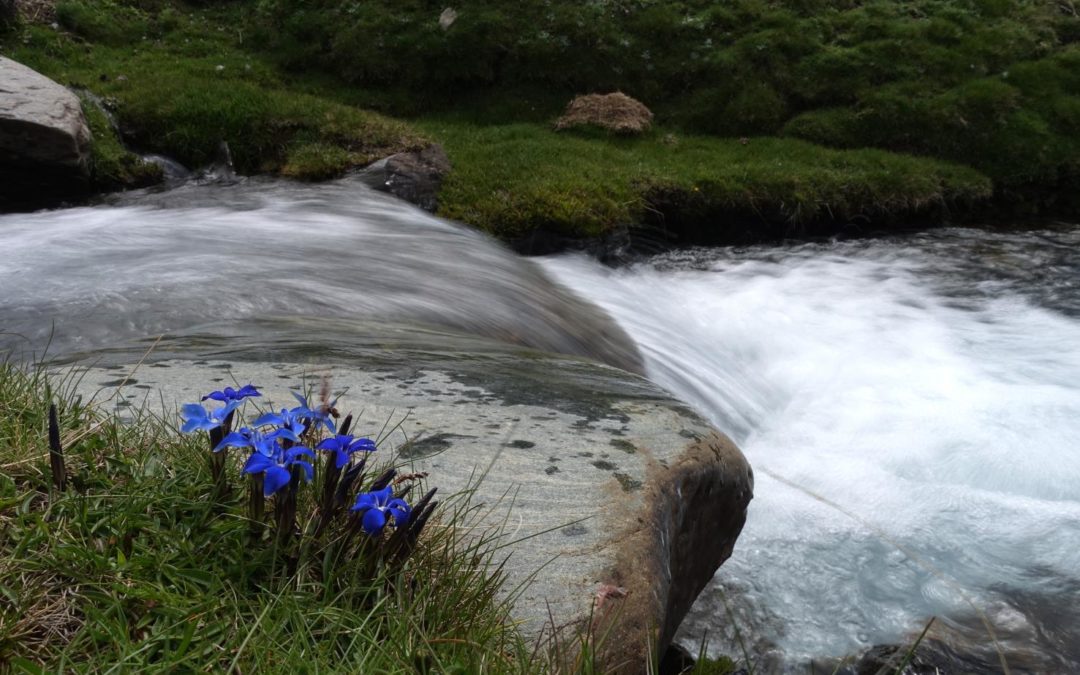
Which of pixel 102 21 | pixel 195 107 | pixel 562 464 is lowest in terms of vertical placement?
pixel 562 464

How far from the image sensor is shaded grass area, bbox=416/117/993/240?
12203 millimetres

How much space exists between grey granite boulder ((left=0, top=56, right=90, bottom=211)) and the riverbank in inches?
21.9

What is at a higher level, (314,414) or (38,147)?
(314,414)

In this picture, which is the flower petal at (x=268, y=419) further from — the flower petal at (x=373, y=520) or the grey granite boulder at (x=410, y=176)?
the grey granite boulder at (x=410, y=176)

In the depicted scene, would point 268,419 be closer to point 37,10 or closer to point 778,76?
point 778,76

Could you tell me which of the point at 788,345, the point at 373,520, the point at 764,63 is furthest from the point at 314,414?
the point at 764,63

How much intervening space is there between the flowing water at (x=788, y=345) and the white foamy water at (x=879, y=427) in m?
0.02

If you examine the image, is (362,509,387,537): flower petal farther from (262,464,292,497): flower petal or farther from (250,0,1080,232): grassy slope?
(250,0,1080,232): grassy slope

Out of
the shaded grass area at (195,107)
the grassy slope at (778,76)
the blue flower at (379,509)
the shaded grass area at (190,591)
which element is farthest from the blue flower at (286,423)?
the grassy slope at (778,76)

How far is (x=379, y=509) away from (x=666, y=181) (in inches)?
478

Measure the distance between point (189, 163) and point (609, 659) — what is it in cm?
1254

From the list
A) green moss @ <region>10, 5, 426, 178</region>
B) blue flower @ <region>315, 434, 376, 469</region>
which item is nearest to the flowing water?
blue flower @ <region>315, 434, 376, 469</region>

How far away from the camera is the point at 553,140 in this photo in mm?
15055

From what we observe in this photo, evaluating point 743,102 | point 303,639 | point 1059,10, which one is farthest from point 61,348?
point 1059,10
